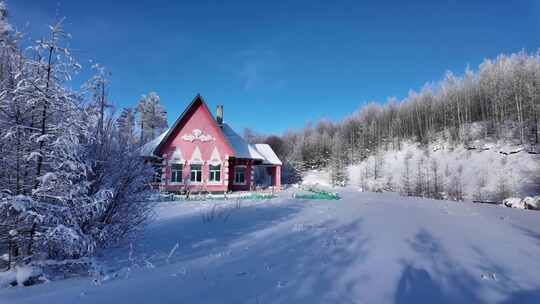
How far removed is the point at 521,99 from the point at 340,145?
87.5 feet

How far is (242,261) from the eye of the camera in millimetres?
4859

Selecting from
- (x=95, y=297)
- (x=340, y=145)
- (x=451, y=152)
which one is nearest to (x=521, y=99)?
(x=451, y=152)

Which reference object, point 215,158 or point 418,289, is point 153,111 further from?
point 418,289

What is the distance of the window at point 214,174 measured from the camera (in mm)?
19359

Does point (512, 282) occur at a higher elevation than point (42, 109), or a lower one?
lower

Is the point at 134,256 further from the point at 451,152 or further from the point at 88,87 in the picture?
the point at 451,152

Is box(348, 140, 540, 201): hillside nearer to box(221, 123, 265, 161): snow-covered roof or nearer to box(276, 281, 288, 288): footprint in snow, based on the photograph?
box(221, 123, 265, 161): snow-covered roof

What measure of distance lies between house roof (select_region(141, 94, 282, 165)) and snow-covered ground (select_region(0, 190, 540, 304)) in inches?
442

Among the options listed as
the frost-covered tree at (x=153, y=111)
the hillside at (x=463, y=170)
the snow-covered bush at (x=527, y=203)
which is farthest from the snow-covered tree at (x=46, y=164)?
the frost-covered tree at (x=153, y=111)

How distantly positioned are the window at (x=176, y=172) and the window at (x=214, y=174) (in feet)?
6.57

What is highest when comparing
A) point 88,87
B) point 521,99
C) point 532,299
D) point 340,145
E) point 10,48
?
point 521,99

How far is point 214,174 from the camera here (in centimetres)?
1948

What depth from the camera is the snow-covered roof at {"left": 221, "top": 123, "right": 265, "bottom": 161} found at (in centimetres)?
2078

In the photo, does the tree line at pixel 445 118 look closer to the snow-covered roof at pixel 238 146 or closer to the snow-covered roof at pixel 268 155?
the snow-covered roof at pixel 268 155
